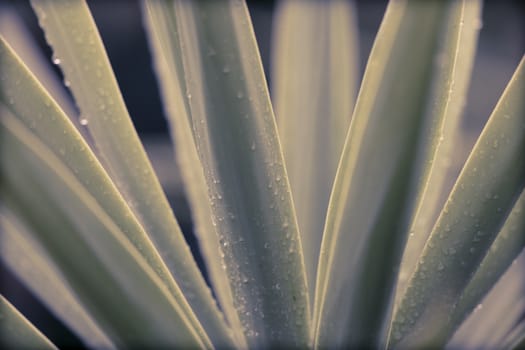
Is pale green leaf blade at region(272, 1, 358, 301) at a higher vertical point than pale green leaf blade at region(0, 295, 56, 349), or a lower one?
lower

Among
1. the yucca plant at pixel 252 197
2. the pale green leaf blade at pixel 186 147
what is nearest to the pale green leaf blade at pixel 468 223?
the yucca plant at pixel 252 197

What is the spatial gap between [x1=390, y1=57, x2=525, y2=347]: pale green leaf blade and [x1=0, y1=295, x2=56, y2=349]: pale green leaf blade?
193 millimetres

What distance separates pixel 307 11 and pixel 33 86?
13.1 inches

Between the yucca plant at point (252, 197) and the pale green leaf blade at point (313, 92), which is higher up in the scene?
the yucca plant at point (252, 197)

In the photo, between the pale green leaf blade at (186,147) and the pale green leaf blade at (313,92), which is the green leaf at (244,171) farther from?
the pale green leaf blade at (313,92)

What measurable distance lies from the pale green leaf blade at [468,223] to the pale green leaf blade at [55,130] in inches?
4.7

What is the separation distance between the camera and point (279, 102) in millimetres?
566

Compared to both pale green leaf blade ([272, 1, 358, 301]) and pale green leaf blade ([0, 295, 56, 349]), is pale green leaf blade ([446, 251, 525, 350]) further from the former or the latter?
pale green leaf blade ([0, 295, 56, 349])

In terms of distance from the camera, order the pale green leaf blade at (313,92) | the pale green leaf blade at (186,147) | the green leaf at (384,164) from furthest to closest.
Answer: the pale green leaf blade at (313,92) < the pale green leaf blade at (186,147) < the green leaf at (384,164)

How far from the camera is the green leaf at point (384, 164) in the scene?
25cm

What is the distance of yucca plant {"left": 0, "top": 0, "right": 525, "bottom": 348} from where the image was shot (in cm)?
26

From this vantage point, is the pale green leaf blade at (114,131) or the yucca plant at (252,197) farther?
the pale green leaf blade at (114,131)

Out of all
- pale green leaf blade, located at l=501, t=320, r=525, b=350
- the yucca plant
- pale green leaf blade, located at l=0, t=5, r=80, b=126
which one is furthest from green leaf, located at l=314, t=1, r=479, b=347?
pale green leaf blade, located at l=0, t=5, r=80, b=126

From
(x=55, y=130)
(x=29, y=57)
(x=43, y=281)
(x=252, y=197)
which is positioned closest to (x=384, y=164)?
(x=252, y=197)
